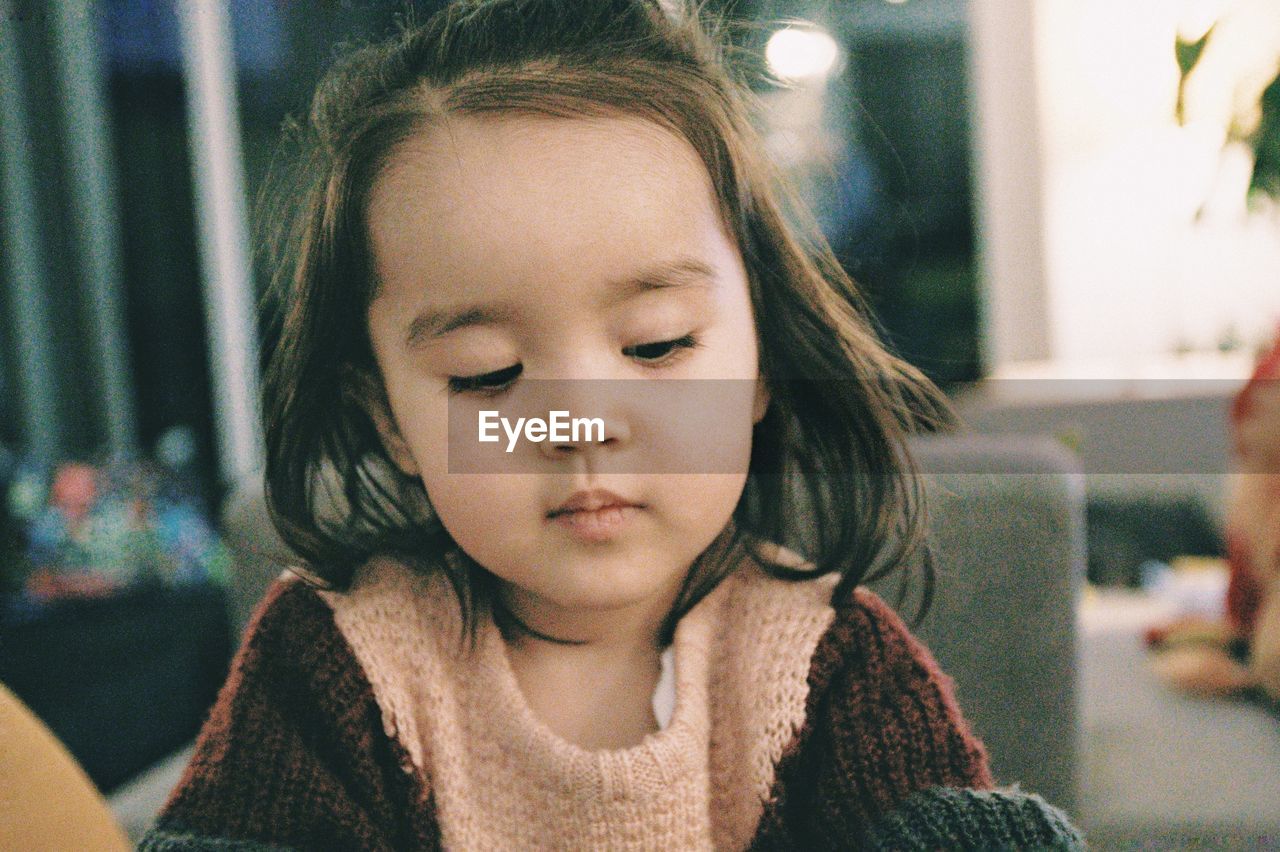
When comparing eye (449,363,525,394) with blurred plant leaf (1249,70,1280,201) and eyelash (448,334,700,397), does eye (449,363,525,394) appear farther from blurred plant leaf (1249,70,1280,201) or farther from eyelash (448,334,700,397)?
blurred plant leaf (1249,70,1280,201)

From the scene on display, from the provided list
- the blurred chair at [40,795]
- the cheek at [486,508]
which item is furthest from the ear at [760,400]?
the blurred chair at [40,795]

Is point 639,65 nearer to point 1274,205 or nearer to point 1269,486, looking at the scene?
point 1274,205

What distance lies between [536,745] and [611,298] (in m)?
0.20

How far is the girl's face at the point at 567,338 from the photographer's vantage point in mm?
352

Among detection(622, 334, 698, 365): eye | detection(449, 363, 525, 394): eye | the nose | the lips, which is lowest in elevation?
the lips

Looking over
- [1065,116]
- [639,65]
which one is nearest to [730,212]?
[639,65]

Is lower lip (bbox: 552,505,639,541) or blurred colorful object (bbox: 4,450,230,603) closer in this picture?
lower lip (bbox: 552,505,639,541)

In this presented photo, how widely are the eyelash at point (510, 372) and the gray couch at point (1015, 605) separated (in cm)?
20

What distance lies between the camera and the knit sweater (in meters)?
0.41

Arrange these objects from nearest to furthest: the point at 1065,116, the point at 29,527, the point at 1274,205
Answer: the point at 1274,205, the point at 29,527, the point at 1065,116

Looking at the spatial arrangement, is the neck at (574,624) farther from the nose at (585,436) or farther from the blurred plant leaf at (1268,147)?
the blurred plant leaf at (1268,147)

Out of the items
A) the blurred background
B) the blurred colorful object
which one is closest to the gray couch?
the blurred background

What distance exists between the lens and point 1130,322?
145 centimetres

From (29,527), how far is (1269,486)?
4.01ft
